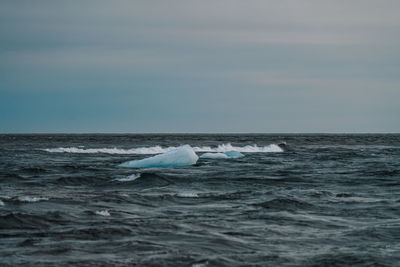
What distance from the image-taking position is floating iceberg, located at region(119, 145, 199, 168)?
93.8 feet

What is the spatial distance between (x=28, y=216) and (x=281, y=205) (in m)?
6.09

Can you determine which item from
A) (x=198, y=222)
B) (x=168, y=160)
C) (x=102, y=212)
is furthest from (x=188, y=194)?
(x=168, y=160)

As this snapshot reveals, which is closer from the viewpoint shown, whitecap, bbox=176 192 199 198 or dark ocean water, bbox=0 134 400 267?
dark ocean water, bbox=0 134 400 267

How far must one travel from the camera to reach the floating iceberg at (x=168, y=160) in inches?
1126

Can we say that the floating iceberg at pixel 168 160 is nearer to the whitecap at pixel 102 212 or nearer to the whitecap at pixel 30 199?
the whitecap at pixel 30 199

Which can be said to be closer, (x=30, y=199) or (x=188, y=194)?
(x=30, y=199)

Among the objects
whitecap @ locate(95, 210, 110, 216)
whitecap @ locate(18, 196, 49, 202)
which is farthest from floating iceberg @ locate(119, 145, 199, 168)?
whitecap @ locate(95, 210, 110, 216)

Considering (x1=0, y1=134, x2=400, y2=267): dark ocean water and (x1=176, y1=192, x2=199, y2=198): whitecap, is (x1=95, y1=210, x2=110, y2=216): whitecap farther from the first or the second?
(x1=176, y1=192, x2=199, y2=198): whitecap

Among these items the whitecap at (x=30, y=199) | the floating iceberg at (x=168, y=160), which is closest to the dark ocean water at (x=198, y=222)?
the whitecap at (x=30, y=199)

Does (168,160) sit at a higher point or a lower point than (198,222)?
higher

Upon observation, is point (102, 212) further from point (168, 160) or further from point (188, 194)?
point (168, 160)

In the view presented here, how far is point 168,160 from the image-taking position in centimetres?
2916

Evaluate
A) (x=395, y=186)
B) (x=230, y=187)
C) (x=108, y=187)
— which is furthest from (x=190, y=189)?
(x=395, y=186)

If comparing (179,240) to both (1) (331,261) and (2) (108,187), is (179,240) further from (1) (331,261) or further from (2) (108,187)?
Result: (2) (108,187)
